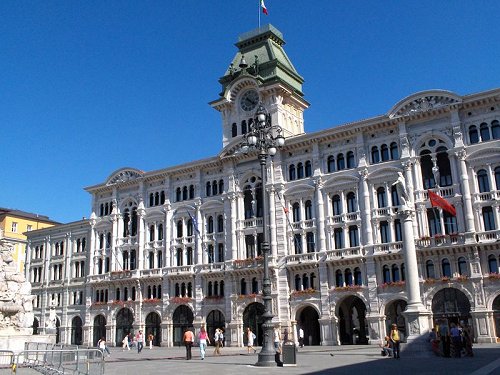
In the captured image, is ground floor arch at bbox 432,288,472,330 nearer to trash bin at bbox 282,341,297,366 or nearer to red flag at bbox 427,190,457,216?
red flag at bbox 427,190,457,216

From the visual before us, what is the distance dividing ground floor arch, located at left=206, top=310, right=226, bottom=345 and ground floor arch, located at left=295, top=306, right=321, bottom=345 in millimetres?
8295

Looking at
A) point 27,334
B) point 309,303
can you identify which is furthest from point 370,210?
point 27,334

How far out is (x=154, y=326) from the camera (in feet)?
195

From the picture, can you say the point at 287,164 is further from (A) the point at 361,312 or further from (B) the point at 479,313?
(B) the point at 479,313

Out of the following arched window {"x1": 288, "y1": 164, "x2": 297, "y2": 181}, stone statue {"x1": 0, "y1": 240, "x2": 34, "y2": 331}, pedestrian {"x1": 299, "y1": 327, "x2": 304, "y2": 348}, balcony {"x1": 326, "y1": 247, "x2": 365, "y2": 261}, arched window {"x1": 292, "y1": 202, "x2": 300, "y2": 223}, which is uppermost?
arched window {"x1": 288, "y1": 164, "x2": 297, "y2": 181}

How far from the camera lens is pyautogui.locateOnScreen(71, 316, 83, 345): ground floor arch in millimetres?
66312

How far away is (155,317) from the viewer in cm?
5991

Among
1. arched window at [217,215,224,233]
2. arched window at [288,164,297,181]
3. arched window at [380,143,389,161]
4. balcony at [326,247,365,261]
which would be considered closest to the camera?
balcony at [326,247,365,261]

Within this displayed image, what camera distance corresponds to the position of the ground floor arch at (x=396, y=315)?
1822 inches

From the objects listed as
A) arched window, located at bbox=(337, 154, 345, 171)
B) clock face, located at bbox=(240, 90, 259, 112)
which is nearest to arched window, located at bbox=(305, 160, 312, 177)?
arched window, located at bbox=(337, 154, 345, 171)

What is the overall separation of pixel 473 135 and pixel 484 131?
0.90 meters

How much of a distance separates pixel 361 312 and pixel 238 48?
31957mm

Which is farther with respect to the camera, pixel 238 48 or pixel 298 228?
pixel 238 48

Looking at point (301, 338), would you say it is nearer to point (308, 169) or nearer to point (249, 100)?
point (308, 169)
